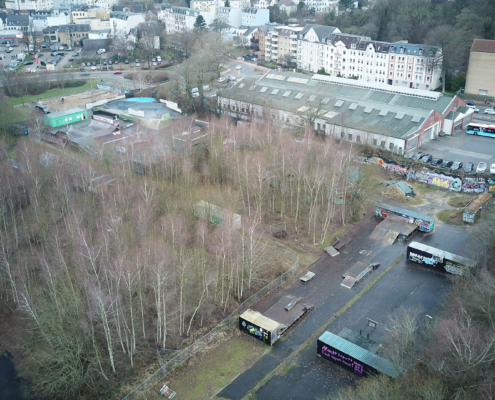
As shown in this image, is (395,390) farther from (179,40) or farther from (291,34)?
(179,40)

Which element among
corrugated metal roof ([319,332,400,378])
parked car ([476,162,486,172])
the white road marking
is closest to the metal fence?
corrugated metal roof ([319,332,400,378])

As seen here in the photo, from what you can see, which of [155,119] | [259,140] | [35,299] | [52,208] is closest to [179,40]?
[155,119]

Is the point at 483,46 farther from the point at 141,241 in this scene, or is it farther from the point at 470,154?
the point at 141,241

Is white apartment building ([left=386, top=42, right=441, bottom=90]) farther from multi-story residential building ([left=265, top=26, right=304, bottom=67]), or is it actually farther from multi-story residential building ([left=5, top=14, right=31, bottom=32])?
multi-story residential building ([left=5, top=14, right=31, bottom=32])

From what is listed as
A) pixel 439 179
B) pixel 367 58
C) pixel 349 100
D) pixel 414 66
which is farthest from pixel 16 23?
pixel 439 179

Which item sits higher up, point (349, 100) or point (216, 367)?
point (349, 100)

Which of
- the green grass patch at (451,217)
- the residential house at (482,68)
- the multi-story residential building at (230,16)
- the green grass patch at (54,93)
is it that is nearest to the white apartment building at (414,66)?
the residential house at (482,68)

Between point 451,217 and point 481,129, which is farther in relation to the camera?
point 481,129
